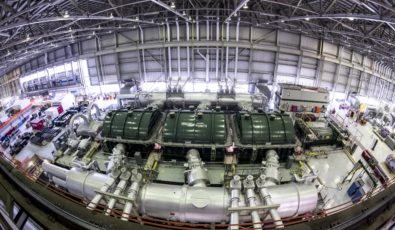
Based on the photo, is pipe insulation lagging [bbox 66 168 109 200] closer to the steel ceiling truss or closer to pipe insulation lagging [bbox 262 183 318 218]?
pipe insulation lagging [bbox 262 183 318 218]

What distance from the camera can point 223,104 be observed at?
11.7m

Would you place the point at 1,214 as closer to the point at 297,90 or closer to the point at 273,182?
the point at 273,182

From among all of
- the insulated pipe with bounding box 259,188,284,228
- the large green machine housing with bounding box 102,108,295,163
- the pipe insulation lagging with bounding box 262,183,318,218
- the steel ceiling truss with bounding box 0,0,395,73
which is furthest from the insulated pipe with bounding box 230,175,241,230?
the steel ceiling truss with bounding box 0,0,395,73

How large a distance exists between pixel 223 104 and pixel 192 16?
32.8 ft

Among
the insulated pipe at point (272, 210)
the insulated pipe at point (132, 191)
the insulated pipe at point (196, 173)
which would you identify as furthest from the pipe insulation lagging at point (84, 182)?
the insulated pipe at point (272, 210)

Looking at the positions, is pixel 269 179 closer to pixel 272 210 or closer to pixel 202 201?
pixel 272 210

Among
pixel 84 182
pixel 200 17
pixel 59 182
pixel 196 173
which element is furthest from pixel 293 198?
pixel 200 17

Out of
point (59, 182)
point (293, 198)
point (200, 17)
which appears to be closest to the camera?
point (293, 198)

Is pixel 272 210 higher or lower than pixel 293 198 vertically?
lower

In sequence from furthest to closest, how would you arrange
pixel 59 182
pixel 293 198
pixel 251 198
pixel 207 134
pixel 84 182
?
pixel 207 134
pixel 59 182
pixel 84 182
pixel 293 198
pixel 251 198

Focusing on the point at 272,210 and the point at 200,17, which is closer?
the point at 272,210

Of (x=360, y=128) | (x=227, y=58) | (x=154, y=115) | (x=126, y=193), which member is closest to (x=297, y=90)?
(x=360, y=128)

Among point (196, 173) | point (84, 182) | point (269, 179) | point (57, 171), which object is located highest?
point (269, 179)

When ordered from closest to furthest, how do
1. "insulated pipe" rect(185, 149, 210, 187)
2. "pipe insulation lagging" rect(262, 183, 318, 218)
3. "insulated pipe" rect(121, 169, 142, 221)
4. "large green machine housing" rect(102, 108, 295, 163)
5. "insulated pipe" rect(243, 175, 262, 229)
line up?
"insulated pipe" rect(243, 175, 262, 229)
"insulated pipe" rect(121, 169, 142, 221)
"pipe insulation lagging" rect(262, 183, 318, 218)
"insulated pipe" rect(185, 149, 210, 187)
"large green machine housing" rect(102, 108, 295, 163)
